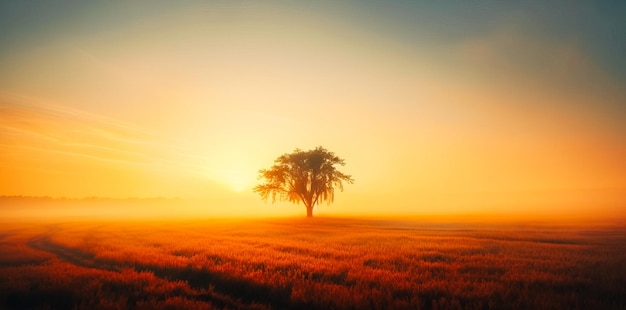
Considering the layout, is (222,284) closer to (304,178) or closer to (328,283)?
(328,283)

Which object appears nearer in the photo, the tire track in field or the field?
the field

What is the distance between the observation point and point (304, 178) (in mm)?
58469

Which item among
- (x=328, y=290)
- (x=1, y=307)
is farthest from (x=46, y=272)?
(x=328, y=290)

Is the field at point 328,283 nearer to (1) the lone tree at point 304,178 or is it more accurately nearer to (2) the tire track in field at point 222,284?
(2) the tire track in field at point 222,284

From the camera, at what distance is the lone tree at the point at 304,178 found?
5828 centimetres

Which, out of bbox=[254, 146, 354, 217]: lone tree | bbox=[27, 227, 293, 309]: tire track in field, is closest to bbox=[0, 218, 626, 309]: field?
bbox=[27, 227, 293, 309]: tire track in field

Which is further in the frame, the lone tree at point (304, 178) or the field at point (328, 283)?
the lone tree at point (304, 178)

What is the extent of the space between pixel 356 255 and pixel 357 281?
594 cm

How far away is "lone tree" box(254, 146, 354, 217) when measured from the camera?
58281mm

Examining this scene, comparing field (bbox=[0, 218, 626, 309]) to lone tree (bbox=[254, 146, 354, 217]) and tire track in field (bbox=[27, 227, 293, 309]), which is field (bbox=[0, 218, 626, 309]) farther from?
lone tree (bbox=[254, 146, 354, 217])

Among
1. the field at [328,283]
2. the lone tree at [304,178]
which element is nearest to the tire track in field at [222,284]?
the field at [328,283]

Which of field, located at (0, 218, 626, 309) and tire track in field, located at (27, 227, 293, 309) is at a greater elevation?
Result: field, located at (0, 218, 626, 309)

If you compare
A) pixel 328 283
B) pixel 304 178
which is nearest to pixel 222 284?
pixel 328 283

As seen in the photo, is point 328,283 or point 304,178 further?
point 304,178
